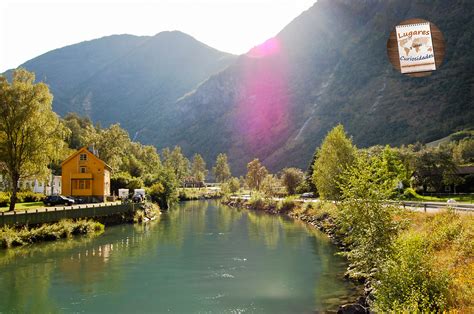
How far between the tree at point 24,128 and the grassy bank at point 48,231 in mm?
6384

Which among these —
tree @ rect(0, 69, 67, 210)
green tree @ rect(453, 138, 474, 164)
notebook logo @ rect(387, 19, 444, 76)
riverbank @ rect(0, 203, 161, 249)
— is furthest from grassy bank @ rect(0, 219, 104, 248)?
green tree @ rect(453, 138, 474, 164)

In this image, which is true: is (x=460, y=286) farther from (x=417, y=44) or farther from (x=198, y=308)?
(x=198, y=308)

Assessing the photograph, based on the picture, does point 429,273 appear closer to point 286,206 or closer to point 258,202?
point 286,206

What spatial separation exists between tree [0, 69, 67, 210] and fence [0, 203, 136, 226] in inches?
194

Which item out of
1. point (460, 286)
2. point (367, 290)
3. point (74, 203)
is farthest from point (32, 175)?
point (460, 286)

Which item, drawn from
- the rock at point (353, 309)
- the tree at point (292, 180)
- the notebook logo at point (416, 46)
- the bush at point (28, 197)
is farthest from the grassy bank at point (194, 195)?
the notebook logo at point (416, 46)

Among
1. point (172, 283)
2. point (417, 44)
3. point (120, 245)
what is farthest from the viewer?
point (120, 245)

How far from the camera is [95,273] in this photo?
29406 mm

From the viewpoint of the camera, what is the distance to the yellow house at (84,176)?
6806 cm

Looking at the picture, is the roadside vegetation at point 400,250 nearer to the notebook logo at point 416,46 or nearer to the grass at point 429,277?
the grass at point 429,277

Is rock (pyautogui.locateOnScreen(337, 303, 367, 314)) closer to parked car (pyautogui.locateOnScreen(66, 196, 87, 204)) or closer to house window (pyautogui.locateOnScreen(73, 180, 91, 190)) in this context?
parked car (pyautogui.locateOnScreen(66, 196, 87, 204))

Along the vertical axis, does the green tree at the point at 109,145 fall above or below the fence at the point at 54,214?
above

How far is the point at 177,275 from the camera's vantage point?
96.4 feet

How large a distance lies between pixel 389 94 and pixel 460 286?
186 metres
